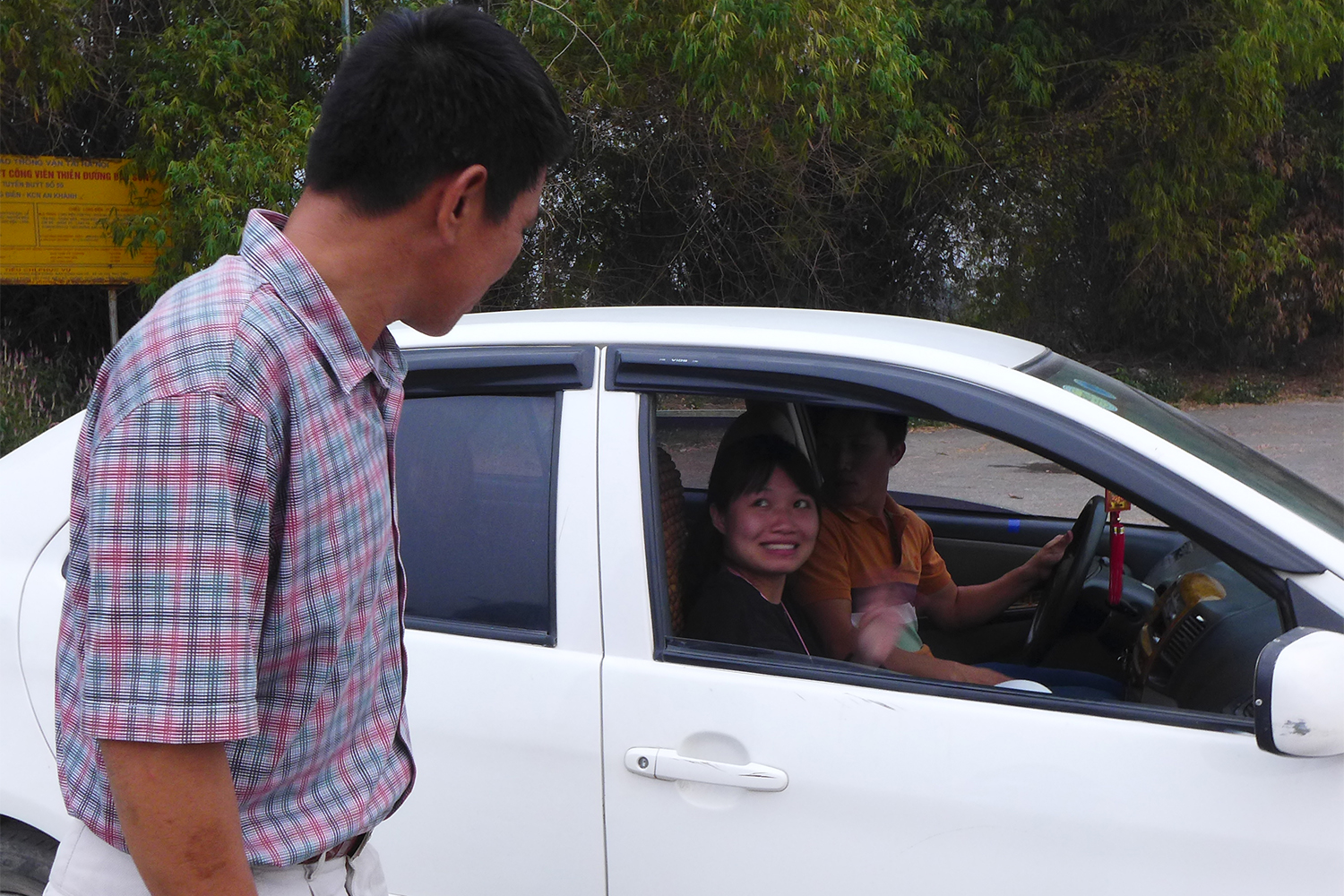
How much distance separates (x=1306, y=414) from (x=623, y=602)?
12.5 metres

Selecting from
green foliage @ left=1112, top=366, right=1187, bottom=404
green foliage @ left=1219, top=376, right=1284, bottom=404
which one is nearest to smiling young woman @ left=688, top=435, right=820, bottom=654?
green foliage @ left=1112, top=366, right=1187, bottom=404

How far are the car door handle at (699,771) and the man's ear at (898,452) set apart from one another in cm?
118

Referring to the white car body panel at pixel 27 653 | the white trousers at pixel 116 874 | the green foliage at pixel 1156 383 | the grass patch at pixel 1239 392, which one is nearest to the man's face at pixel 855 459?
the white car body panel at pixel 27 653

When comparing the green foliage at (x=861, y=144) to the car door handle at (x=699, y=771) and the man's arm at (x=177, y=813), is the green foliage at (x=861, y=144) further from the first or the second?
the man's arm at (x=177, y=813)

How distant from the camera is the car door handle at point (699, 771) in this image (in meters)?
1.78

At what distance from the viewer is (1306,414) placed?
12273 mm

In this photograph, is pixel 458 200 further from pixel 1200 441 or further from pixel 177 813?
pixel 1200 441

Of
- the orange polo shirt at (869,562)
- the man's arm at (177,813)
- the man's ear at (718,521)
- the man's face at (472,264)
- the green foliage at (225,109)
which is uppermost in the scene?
the green foliage at (225,109)

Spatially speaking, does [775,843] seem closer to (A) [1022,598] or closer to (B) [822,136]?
(A) [1022,598]

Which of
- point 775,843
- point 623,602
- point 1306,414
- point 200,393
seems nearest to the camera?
point 200,393

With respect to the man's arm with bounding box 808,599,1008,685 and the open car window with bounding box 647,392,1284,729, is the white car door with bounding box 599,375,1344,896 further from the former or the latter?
the man's arm with bounding box 808,599,1008,685

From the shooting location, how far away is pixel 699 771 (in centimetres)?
180

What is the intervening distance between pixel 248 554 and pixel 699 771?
1036 millimetres

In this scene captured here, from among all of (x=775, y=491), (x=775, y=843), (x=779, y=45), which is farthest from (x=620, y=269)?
(x=775, y=843)
